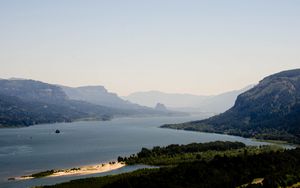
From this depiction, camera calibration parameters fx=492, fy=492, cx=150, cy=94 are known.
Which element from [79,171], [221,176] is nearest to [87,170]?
[79,171]

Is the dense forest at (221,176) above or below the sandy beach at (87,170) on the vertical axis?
below

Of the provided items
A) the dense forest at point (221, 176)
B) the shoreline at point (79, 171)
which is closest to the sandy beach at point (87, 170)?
the shoreline at point (79, 171)

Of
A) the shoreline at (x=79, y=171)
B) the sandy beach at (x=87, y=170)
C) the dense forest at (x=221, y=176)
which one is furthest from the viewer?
the sandy beach at (x=87, y=170)

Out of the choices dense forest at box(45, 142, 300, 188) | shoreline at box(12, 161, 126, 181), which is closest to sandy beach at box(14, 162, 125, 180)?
shoreline at box(12, 161, 126, 181)

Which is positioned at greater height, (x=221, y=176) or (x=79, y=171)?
(x=79, y=171)

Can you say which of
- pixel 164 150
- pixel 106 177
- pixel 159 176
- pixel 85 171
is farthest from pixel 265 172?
pixel 164 150

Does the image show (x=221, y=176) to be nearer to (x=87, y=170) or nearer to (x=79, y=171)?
(x=87, y=170)

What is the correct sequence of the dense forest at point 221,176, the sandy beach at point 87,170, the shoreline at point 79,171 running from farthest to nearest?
the sandy beach at point 87,170, the shoreline at point 79,171, the dense forest at point 221,176

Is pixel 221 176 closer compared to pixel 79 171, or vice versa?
pixel 221 176

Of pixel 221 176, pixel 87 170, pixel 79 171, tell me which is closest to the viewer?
pixel 221 176

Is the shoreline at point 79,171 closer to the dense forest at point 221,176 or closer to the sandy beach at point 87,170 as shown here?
the sandy beach at point 87,170

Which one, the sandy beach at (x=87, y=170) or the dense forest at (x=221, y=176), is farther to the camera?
the sandy beach at (x=87, y=170)

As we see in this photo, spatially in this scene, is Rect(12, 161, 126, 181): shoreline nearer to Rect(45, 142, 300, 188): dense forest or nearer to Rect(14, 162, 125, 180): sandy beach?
Rect(14, 162, 125, 180): sandy beach
